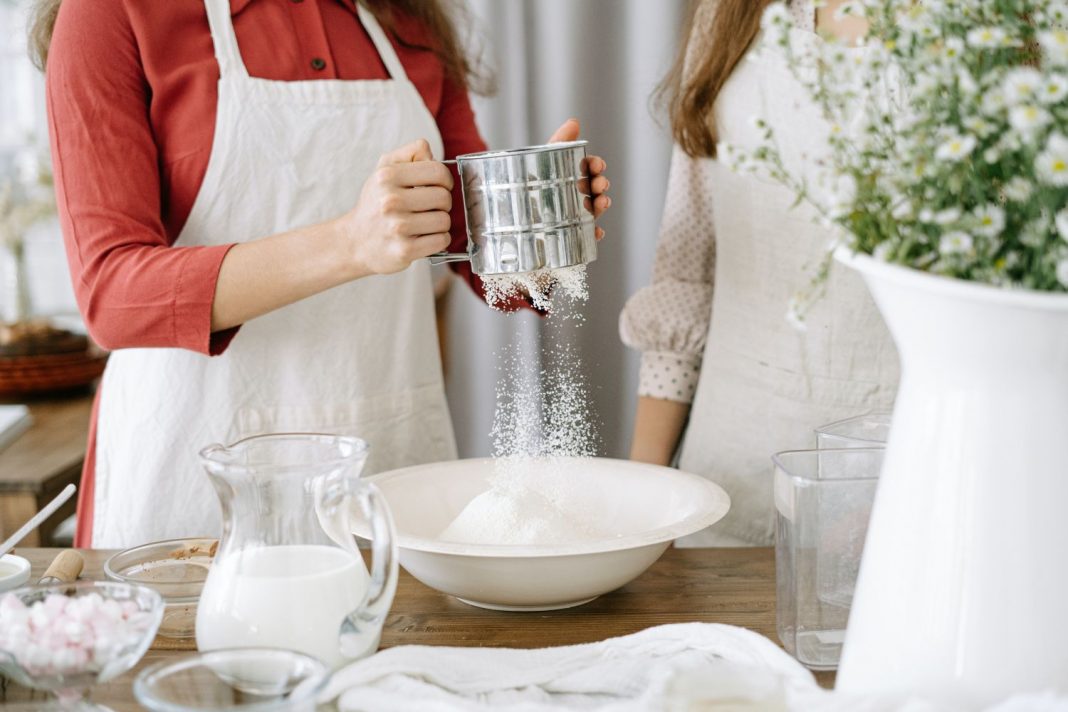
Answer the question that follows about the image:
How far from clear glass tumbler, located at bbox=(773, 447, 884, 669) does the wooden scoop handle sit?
611 mm

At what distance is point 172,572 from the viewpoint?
1025 millimetres

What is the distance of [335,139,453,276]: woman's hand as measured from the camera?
3.54 feet

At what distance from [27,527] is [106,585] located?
246 millimetres

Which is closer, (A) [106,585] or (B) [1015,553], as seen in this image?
(B) [1015,553]

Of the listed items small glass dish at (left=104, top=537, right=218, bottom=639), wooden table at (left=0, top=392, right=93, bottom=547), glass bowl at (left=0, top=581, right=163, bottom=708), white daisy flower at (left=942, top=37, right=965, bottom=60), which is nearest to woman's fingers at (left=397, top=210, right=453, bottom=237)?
small glass dish at (left=104, top=537, right=218, bottom=639)

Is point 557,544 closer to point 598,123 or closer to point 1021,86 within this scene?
point 1021,86

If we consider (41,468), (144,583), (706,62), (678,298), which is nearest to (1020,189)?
(144,583)

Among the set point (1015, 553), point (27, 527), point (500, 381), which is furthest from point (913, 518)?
point (500, 381)

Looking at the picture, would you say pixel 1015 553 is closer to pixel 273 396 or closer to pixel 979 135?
pixel 979 135

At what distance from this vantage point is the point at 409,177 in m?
1.08

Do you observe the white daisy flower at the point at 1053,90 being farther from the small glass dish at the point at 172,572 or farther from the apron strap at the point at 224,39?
the apron strap at the point at 224,39

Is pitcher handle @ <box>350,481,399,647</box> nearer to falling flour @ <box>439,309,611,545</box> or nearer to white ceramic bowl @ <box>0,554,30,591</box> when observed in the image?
falling flour @ <box>439,309,611,545</box>

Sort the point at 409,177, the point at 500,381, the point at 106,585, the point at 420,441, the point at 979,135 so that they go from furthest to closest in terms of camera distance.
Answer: the point at 500,381, the point at 420,441, the point at 409,177, the point at 106,585, the point at 979,135

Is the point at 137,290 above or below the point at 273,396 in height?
above
